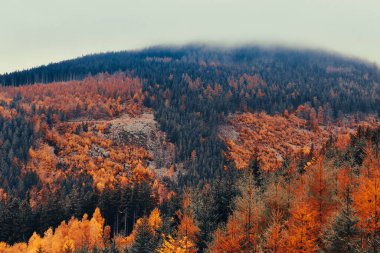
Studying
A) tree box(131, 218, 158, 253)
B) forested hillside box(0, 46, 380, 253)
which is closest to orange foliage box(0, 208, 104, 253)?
forested hillside box(0, 46, 380, 253)

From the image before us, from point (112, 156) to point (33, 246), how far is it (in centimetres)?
8707

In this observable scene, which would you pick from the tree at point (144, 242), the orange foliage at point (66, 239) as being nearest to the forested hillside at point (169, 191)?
the tree at point (144, 242)

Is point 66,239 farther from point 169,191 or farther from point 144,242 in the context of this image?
point 169,191

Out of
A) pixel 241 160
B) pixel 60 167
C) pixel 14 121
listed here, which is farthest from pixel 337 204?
pixel 14 121

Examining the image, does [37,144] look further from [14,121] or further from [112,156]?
[112,156]

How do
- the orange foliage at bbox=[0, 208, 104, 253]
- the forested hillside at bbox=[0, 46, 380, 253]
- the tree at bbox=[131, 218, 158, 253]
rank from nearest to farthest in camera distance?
1. the forested hillside at bbox=[0, 46, 380, 253]
2. the tree at bbox=[131, 218, 158, 253]
3. the orange foliage at bbox=[0, 208, 104, 253]

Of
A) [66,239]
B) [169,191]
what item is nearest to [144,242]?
[66,239]

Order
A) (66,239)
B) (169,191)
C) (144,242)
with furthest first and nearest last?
(169,191) < (66,239) < (144,242)

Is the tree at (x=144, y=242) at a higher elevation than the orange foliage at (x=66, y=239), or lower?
higher

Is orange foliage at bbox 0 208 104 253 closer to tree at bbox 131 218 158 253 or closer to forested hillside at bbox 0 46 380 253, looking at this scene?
forested hillside at bbox 0 46 380 253

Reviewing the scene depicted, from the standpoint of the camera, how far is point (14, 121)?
170 m

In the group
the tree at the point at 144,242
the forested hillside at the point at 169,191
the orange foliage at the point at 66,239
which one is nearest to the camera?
the forested hillside at the point at 169,191

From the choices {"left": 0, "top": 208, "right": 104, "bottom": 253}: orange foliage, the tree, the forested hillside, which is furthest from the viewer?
{"left": 0, "top": 208, "right": 104, "bottom": 253}: orange foliage

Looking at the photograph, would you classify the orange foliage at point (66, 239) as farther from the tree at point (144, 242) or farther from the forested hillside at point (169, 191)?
the tree at point (144, 242)
